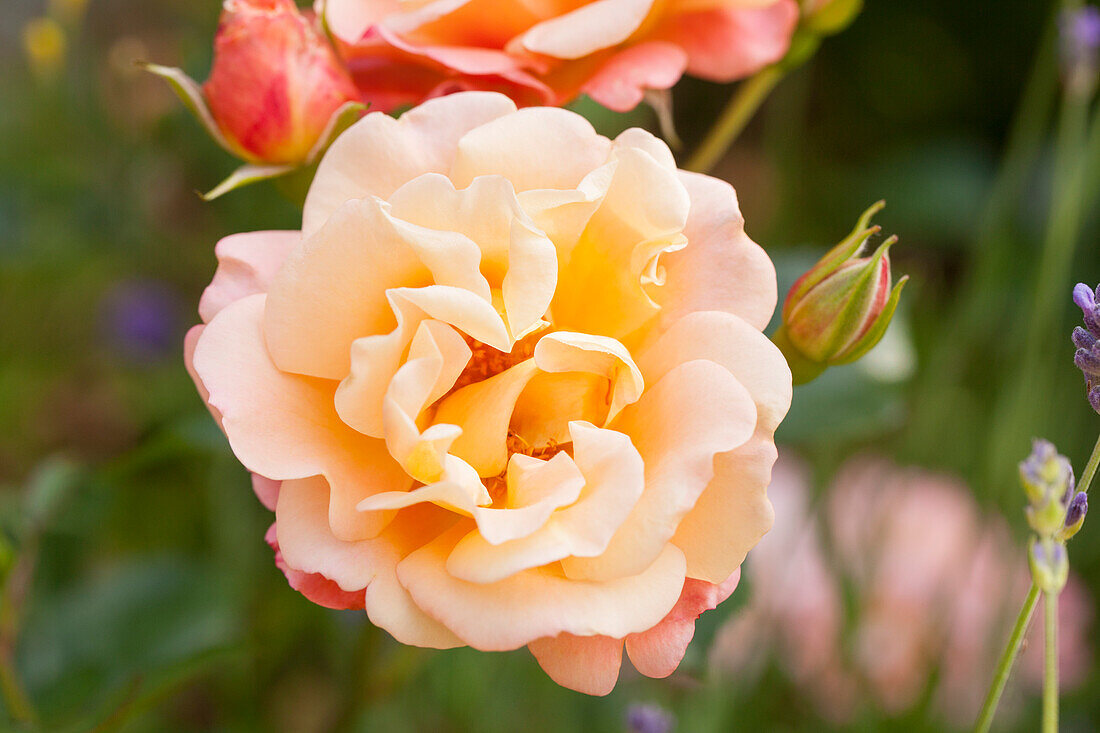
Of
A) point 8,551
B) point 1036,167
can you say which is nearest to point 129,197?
point 8,551

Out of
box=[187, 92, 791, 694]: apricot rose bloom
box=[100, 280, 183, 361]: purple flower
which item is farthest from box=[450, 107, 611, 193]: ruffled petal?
box=[100, 280, 183, 361]: purple flower

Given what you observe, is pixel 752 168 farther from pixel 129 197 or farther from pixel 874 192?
pixel 129 197

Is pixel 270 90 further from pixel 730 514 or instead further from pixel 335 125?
pixel 730 514

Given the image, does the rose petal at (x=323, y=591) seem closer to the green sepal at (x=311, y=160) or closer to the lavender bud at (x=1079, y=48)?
the green sepal at (x=311, y=160)

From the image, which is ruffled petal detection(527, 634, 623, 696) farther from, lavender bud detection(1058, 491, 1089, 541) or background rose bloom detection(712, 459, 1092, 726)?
background rose bloom detection(712, 459, 1092, 726)

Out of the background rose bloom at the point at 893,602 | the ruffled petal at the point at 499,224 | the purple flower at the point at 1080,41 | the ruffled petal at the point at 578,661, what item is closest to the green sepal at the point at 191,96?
the ruffled petal at the point at 499,224
